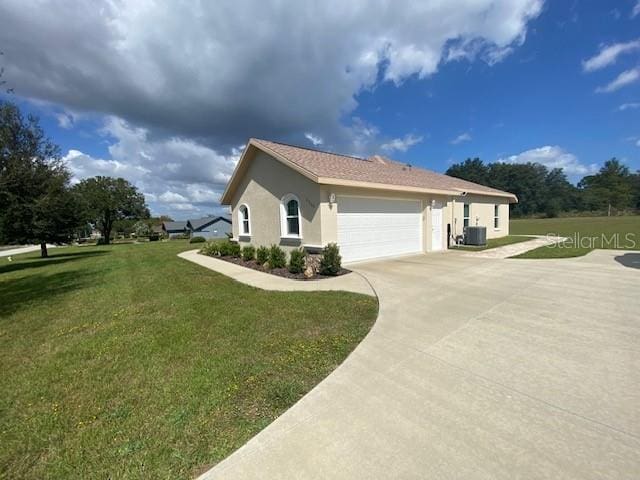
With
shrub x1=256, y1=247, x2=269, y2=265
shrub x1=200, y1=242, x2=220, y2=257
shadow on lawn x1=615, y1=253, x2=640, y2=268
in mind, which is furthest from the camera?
shrub x1=200, y1=242, x2=220, y2=257

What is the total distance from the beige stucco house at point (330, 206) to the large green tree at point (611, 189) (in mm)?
69809

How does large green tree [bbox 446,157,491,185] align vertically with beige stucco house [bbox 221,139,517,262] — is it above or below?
above

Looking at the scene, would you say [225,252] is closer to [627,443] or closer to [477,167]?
[627,443]

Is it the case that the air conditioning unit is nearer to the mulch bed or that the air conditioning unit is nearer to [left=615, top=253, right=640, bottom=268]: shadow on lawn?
[left=615, top=253, right=640, bottom=268]: shadow on lawn

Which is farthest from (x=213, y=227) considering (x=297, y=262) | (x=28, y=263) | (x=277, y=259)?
(x=297, y=262)

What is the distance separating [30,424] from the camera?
2.65 metres

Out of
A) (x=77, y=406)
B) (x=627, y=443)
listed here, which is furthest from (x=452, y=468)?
(x=77, y=406)

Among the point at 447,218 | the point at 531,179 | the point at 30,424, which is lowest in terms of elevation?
the point at 30,424

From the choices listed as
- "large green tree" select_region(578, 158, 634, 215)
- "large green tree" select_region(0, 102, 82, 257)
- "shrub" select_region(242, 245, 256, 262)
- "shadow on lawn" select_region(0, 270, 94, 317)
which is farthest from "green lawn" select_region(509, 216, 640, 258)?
"large green tree" select_region(578, 158, 634, 215)

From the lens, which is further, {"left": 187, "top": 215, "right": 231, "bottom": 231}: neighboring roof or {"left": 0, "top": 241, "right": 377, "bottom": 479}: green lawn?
{"left": 187, "top": 215, "right": 231, "bottom": 231}: neighboring roof

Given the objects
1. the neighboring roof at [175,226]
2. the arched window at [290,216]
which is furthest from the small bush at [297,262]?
the neighboring roof at [175,226]

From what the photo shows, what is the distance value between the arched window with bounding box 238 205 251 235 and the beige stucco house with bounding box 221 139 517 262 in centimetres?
5

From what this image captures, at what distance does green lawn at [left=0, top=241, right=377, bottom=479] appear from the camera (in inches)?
88.9

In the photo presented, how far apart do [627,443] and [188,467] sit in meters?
3.26
